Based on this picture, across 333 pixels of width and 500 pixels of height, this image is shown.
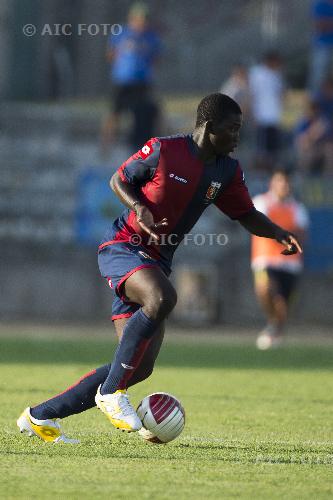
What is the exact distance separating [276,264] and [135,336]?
1013 centimetres

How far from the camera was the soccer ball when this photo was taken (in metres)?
7.92

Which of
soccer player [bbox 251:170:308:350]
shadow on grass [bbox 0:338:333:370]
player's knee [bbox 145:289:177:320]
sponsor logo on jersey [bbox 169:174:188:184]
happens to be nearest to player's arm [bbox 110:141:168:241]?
sponsor logo on jersey [bbox 169:174:188:184]

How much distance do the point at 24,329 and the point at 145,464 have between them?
12.5m

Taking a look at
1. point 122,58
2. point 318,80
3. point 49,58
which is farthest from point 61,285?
point 49,58

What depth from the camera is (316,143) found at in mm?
22125

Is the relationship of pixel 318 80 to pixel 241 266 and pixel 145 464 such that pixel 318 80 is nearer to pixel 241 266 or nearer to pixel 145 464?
pixel 241 266

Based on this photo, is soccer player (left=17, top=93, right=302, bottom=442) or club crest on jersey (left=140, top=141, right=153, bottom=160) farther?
club crest on jersey (left=140, top=141, right=153, bottom=160)

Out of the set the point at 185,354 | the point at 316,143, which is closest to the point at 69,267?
the point at 316,143

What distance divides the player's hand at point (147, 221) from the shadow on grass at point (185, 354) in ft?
23.0

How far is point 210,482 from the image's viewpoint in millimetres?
6961

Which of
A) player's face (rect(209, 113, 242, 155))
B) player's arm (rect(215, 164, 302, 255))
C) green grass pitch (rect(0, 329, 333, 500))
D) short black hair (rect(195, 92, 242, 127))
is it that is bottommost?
green grass pitch (rect(0, 329, 333, 500))

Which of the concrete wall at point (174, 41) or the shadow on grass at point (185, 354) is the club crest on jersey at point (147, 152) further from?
the concrete wall at point (174, 41)

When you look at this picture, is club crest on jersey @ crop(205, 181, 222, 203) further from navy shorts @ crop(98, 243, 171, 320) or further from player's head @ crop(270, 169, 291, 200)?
player's head @ crop(270, 169, 291, 200)

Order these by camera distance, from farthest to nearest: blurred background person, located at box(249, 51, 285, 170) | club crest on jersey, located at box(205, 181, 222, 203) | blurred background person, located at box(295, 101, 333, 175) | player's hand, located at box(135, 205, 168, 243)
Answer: blurred background person, located at box(249, 51, 285, 170)
blurred background person, located at box(295, 101, 333, 175)
club crest on jersey, located at box(205, 181, 222, 203)
player's hand, located at box(135, 205, 168, 243)
